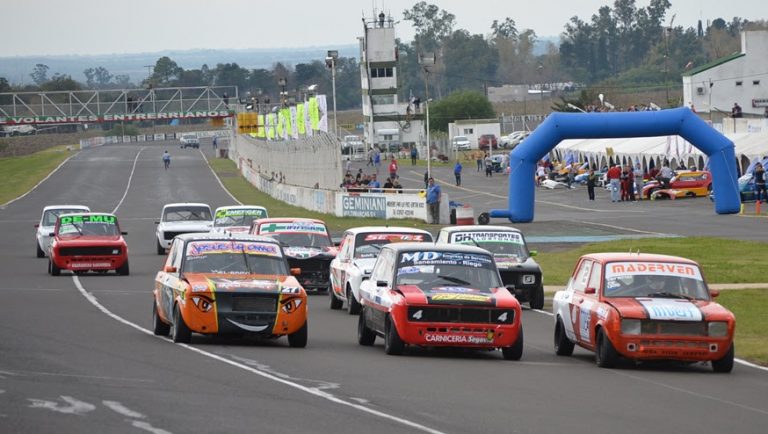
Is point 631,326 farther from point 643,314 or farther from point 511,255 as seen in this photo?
point 511,255

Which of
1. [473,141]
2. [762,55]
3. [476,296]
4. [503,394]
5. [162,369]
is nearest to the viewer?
[503,394]

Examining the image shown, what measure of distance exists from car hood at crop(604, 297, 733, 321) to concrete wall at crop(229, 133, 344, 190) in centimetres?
4316

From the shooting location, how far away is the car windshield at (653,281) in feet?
53.7

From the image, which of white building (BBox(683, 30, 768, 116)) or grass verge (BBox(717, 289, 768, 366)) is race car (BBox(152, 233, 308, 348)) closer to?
grass verge (BBox(717, 289, 768, 366))

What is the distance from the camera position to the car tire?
2422 cm

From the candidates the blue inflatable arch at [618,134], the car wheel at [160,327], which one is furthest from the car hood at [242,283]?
the blue inflatable arch at [618,134]

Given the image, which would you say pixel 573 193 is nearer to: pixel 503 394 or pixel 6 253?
pixel 6 253

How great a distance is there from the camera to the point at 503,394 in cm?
1352

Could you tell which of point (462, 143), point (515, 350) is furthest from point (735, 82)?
point (515, 350)

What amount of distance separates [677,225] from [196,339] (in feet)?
102

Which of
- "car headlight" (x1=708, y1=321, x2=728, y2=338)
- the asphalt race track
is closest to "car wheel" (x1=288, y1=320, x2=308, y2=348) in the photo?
the asphalt race track

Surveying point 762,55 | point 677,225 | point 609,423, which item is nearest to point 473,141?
point 762,55

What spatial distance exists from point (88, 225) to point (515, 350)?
62.1ft

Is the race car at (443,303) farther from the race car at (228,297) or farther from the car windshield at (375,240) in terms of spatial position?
the car windshield at (375,240)
